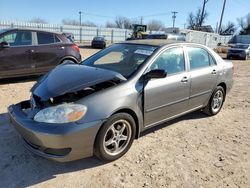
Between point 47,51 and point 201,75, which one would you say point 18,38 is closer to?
point 47,51

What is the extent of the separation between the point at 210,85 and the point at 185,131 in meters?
1.14

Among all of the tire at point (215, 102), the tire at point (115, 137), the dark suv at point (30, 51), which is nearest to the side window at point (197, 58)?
the tire at point (215, 102)

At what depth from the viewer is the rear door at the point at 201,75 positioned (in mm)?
4688

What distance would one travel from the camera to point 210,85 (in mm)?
5133

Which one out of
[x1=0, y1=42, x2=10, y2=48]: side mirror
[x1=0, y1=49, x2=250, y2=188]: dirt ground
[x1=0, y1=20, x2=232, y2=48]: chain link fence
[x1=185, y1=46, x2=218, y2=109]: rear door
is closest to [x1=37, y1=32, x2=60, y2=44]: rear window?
[x1=0, y1=42, x2=10, y2=48]: side mirror

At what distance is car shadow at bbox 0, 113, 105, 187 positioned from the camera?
3.06 meters

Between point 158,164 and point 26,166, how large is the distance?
68.0 inches

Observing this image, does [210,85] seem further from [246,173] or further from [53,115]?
[53,115]

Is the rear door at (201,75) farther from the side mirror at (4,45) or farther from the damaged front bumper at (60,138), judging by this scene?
the side mirror at (4,45)

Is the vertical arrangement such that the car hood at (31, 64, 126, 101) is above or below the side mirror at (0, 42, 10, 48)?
below

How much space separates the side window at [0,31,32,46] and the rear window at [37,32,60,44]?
0.30 meters

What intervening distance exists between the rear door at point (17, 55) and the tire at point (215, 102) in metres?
5.16

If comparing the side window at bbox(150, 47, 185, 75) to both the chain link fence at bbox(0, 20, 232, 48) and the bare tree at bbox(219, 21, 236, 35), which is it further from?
the bare tree at bbox(219, 21, 236, 35)

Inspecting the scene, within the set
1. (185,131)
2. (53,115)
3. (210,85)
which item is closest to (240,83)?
(210,85)
